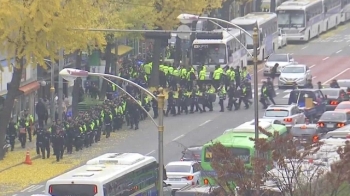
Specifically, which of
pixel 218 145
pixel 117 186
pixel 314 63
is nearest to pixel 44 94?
pixel 314 63

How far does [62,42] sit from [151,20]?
1819 centimetres

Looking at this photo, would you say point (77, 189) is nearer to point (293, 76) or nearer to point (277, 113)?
point (277, 113)

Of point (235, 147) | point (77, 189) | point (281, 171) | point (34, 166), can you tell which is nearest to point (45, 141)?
point (34, 166)

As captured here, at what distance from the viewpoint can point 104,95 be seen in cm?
6212

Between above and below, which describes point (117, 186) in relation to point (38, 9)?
below

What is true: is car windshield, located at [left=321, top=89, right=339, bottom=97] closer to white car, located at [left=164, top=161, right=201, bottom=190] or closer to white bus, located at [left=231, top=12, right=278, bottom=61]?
white bus, located at [left=231, top=12, right=278, bottom=61]

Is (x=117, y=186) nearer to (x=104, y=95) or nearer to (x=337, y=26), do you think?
(x=104, y=95)

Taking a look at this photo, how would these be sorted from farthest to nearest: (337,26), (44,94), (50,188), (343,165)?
(337,26), (44,94), (50,188), (343,165)

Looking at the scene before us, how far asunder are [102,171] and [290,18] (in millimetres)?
50607

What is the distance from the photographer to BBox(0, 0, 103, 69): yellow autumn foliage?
157 ft

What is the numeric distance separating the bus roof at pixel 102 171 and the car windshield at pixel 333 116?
14.9 m

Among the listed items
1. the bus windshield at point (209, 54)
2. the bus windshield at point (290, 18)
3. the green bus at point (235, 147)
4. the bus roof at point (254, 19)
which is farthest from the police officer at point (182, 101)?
the bus windshield at point (290, 18)

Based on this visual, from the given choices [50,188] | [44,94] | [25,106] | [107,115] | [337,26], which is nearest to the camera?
[50,188]

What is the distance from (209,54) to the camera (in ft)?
229
